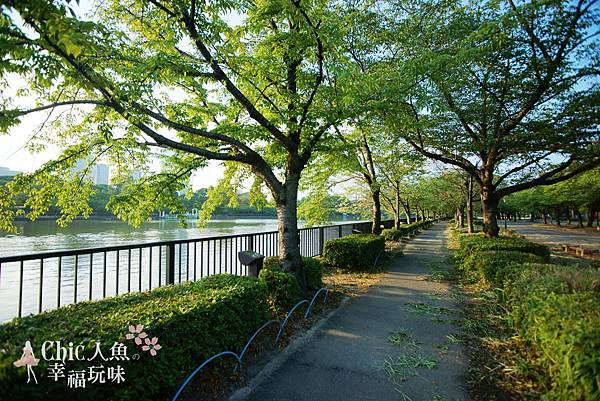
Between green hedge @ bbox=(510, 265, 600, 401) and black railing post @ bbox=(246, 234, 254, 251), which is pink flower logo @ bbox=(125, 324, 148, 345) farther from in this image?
black railing post @ bbox=(246, 234, 254, 251)

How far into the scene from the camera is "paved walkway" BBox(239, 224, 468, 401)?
2.83 metres

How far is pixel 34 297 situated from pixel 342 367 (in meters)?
8.24

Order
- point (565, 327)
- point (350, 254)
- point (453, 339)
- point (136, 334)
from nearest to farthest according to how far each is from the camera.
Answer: point (136, 334) < point (565, 327) < point (453, 339) < point (350, 254)

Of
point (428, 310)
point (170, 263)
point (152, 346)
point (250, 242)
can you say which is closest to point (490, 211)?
point (428, 310)

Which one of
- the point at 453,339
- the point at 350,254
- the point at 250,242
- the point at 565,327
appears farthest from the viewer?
the point at 350,254

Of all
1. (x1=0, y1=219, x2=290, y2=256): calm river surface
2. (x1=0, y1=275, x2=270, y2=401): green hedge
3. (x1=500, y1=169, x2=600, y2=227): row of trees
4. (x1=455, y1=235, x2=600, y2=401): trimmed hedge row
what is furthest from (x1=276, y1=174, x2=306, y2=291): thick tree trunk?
(x1=500, y1=169, x2=600, y2=227): row of trees

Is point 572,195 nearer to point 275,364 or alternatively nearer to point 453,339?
point 453,339

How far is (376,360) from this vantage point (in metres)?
3.45

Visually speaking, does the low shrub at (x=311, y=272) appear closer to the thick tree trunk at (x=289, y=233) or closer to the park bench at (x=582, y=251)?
the thick tree trunk at (x=289, y=233)

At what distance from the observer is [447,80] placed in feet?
26.0

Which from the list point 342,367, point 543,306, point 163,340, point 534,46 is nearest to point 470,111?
point 534,46

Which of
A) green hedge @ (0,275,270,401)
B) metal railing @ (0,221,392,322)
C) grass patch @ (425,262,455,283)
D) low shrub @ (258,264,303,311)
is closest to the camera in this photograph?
green hedge @ (0,275,270,401)

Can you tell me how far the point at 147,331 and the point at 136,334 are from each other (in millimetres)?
86

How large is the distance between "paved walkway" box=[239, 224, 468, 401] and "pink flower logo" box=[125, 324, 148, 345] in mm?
1233
